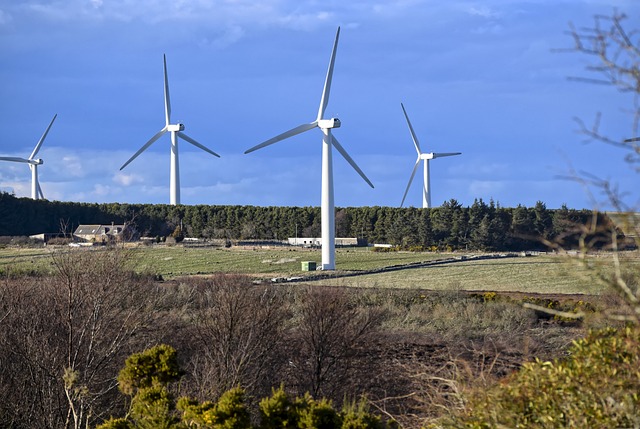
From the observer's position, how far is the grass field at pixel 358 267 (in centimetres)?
6259

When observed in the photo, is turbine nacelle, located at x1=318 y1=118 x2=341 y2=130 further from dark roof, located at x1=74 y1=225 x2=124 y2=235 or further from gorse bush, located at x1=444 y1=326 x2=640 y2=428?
gorse bush, located at x1=444 y1=326 x2=640 y2=428

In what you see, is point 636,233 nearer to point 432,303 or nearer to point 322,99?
point 432,303

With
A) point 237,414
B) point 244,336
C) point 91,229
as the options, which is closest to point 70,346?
point 237,414

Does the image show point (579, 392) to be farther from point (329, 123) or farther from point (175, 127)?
point (175, 127)

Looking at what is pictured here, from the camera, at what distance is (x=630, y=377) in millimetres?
9047

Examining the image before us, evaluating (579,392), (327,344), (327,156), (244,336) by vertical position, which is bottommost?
A: (327,344)

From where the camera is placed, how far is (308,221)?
10544 centimetres

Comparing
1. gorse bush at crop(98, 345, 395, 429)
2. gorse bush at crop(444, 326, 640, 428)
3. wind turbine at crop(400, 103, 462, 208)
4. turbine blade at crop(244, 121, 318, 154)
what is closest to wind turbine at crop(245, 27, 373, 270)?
turbine blade at crop(244, 121, 318, 154)

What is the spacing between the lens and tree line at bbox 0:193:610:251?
96188 mm

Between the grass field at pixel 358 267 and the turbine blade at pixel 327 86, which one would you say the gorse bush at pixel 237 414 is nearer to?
the grass field at pixel 358 267

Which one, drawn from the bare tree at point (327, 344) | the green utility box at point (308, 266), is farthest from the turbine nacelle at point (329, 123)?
the bare tree at point (327, 344)

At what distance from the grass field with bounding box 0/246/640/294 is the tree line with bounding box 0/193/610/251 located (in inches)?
343

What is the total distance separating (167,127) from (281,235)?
72.7ft

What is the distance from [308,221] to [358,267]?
30.2m
